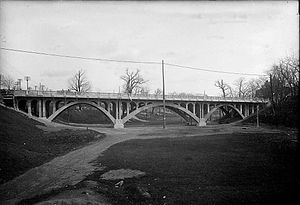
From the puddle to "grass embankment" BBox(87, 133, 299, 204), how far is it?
32 cm

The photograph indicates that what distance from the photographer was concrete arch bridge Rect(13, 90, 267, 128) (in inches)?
1130

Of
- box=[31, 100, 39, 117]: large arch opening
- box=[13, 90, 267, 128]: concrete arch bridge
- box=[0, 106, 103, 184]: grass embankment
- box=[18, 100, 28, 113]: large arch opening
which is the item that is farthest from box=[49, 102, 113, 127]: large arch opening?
box=[0, 106, 103, 184]: grass embankment

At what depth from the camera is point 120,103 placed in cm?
3312

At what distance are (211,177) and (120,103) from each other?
87.1 ft

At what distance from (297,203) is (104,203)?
5042 millimetres

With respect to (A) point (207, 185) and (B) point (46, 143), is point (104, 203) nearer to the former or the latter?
(A) point (207, 185)

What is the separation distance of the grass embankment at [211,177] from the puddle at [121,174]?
325 millimetres

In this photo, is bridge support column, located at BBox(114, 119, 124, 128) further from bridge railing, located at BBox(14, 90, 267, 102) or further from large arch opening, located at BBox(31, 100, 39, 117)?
large arch opening, located at BBox(31, 100, 39, 117)

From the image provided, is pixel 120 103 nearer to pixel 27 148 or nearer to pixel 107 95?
pixel 107 95

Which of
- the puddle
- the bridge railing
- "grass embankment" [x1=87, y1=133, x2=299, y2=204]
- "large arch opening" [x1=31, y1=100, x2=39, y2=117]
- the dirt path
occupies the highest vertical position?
the bridge railing

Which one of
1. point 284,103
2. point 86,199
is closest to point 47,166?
point 86,199

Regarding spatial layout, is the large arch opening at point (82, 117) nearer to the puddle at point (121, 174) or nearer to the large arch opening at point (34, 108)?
the large arch opening at point (34, 108)

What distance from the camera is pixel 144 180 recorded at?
25.4 feet

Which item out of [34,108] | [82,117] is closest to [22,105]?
[34,108]
